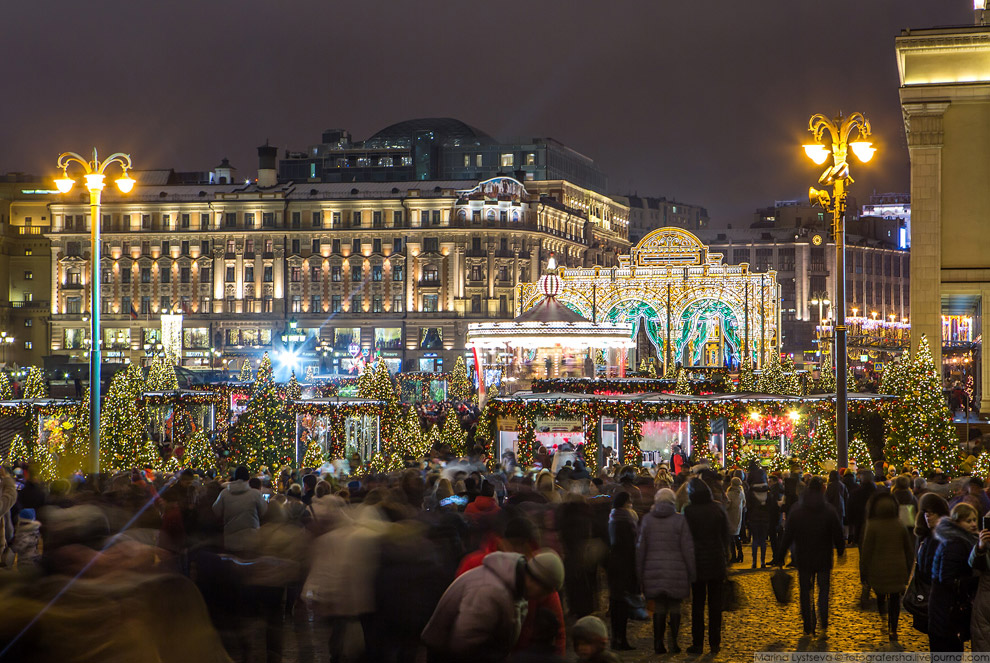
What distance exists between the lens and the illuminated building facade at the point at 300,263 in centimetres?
8531

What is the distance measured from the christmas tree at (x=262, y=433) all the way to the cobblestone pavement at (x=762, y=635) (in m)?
9.51

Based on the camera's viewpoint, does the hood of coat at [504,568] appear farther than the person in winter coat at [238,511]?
No

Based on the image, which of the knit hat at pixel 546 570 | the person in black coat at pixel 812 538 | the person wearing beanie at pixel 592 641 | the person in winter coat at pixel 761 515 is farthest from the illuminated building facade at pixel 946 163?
the person wearing beanie at pixel 592 641

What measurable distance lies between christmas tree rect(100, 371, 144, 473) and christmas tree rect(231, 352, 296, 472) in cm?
240

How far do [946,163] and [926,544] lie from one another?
76.0 ft

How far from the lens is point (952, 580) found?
8234mm

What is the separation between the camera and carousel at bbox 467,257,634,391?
34062 millimetres

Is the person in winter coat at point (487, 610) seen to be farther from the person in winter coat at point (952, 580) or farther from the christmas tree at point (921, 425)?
the christmas tree at point (921, 425)

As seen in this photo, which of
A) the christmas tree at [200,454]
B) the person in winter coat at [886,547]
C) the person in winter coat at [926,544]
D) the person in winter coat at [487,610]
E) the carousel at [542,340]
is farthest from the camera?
the carousel at [542,340]

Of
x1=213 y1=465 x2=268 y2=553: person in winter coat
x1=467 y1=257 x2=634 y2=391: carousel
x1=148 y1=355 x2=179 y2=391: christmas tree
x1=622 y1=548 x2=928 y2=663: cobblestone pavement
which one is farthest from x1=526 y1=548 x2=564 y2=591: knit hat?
x1=148 y1=355 x2=179 y2=391: christmas tree

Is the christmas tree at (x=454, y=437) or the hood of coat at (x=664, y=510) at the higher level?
the hood of coat at (x=664, y=510)

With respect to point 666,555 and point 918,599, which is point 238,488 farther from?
point 918,599

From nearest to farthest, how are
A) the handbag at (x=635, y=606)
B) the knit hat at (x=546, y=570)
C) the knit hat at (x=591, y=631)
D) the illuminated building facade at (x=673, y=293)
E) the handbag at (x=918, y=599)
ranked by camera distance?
the knit hat at (x=591, y=631) → the knit hat at (x=546, y=570) → the handbag at (x=918, y=599) → the handbag at (x=635, y=606) → the illuminated building facade at (x=673, y=293)

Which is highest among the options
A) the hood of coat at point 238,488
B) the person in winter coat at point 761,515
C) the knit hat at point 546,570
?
the knit hat at point 546,570
